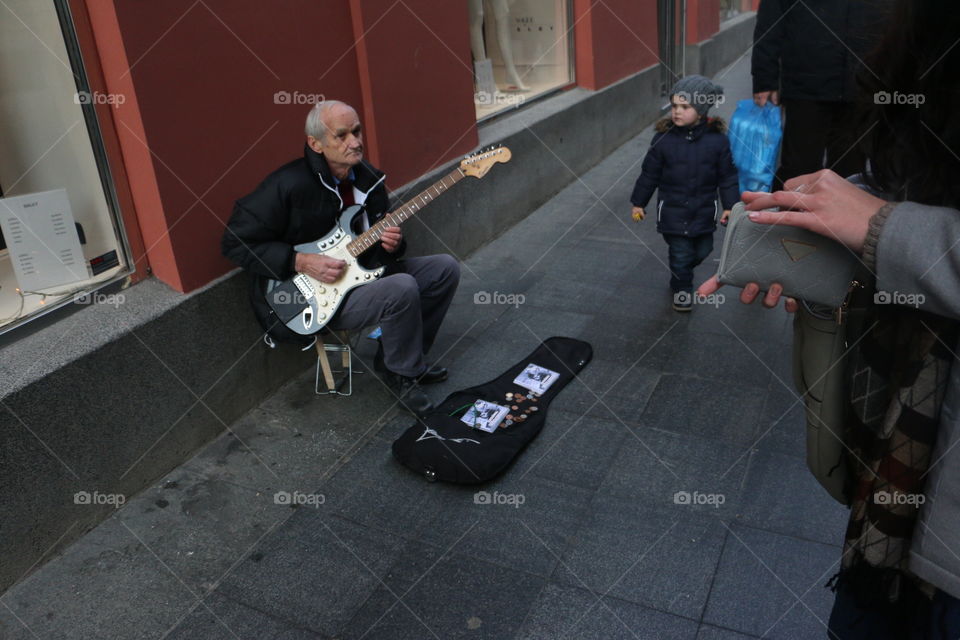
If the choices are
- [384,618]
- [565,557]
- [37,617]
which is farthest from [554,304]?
[37,617]

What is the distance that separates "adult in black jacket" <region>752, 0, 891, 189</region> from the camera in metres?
5.10

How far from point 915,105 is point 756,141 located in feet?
14.7

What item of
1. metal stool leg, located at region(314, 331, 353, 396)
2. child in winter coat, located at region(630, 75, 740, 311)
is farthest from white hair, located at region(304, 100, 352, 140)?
child in winter coat, located at region(630, 75, 740, 311)

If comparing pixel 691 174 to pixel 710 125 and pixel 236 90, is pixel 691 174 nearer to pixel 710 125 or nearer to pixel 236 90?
pixel 710 125

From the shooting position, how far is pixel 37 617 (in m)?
3.08

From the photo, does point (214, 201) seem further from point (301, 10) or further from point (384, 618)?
point (384, 618)

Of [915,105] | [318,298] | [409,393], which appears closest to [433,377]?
[409,393]

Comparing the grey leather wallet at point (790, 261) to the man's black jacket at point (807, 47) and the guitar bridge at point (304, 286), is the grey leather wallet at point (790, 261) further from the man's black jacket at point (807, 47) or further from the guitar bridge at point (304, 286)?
the man's black jacket at point (807, 47)

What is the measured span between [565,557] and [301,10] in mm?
3213

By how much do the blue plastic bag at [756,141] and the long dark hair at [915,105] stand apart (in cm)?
428

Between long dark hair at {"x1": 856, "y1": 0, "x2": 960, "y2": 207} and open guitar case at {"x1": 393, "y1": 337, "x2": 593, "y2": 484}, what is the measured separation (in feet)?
8.32

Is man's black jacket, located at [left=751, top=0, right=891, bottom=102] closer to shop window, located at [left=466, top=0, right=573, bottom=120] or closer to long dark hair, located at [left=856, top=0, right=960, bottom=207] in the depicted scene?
shop window, located at [left=466, top=0, right=573, bottom=120]

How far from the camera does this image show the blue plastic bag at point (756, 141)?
216 inches

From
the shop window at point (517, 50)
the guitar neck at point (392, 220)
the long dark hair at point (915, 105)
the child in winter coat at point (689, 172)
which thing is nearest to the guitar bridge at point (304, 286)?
the guitar neck at point (392, 220)
